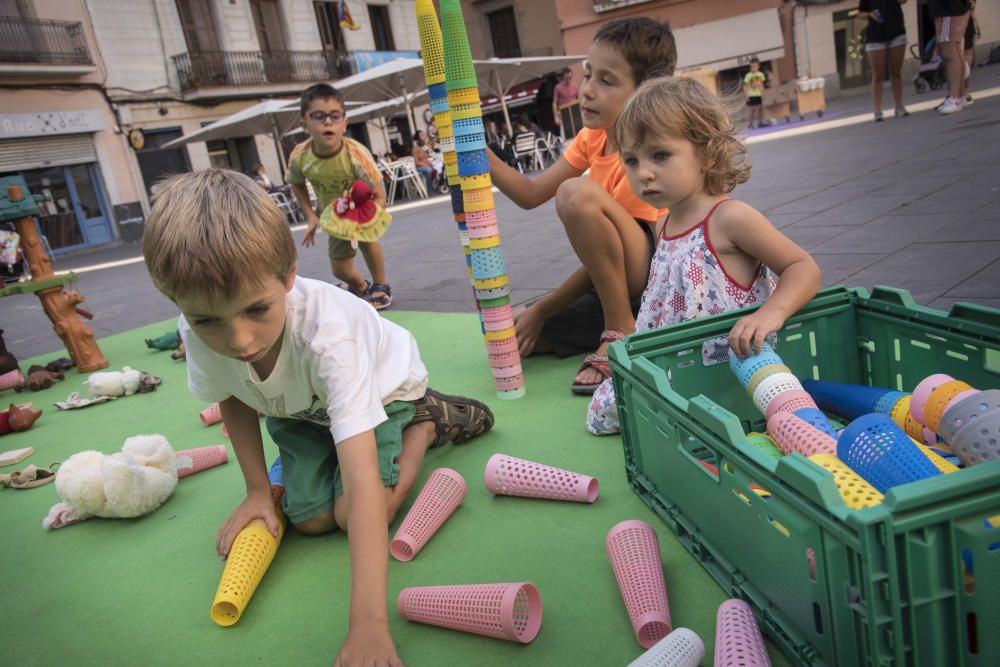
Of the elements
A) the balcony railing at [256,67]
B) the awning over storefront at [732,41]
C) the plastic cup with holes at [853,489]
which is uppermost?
the balcony railing at [256,67]

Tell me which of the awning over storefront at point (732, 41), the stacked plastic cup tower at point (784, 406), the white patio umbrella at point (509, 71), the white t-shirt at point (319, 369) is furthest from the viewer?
the awning over storefront at point (732, 41)

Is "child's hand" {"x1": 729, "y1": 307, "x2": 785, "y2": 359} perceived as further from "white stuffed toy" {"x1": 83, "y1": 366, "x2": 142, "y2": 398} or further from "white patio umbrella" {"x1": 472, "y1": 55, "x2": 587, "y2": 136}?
"white patio umbrella" {"x1": 472, "y1": 55, "x2": 587, "y2": 136}

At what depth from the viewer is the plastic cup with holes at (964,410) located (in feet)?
4.21

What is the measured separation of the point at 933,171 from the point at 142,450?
5523 millimetres

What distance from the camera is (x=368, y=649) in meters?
1.27

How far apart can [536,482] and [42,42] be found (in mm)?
20534

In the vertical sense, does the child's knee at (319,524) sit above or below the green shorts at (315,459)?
below

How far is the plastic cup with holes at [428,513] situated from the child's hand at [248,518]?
35cm

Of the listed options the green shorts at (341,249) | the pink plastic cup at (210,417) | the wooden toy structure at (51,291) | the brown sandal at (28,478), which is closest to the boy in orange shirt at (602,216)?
the pink plastic cup at (210,417)

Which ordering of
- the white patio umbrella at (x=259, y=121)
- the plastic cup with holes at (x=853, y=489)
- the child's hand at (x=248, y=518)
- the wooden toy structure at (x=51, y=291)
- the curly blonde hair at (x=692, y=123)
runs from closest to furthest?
1. the plastic cup with holes at (x=853, y=489)
2. the child's hand at (x=248, y=518)
3. the curly blonde hair at (x=692, y=123)
4. the wooden toy structure at (x=51, y=291)
5. the white patio umbrella at (x=259, y=121)

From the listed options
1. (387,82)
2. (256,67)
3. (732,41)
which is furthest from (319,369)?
(732,41)

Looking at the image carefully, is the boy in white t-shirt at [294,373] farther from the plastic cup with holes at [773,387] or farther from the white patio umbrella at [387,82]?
the white patio umbrella at [387,82]

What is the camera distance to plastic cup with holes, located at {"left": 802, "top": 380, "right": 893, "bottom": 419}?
1776mm

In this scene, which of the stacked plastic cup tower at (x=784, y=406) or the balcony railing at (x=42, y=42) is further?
the balcony railing at (x=42, y=42)
